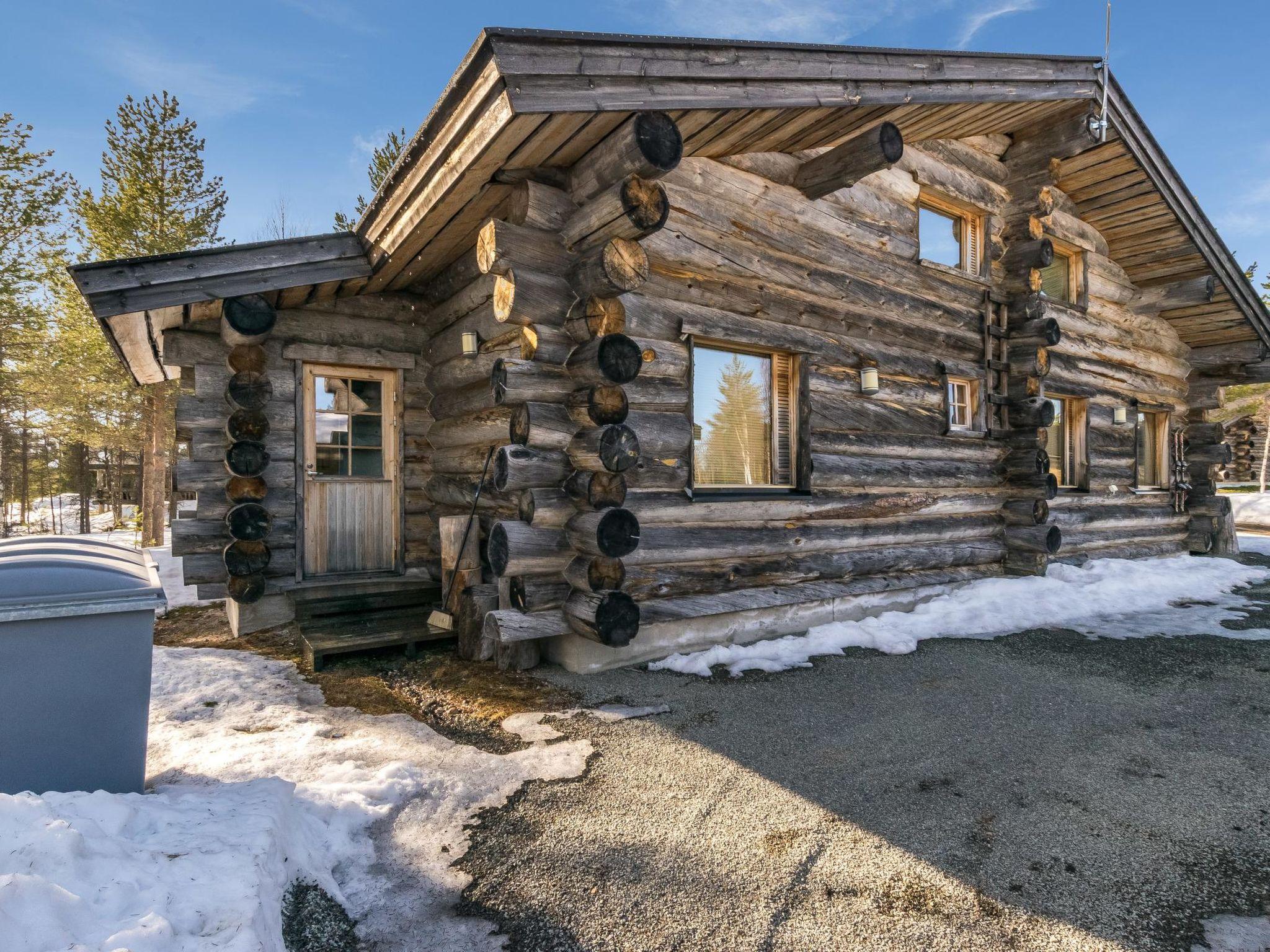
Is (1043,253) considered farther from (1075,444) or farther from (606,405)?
(606,405)

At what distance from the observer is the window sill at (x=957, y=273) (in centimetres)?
732

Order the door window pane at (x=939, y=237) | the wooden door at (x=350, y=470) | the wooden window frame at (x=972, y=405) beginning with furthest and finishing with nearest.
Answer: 1. the wooden window frame at (x=972, y=405)
2. the door window pane at (x=939, y=237)
3. the wooden door at (x=350, y=470)

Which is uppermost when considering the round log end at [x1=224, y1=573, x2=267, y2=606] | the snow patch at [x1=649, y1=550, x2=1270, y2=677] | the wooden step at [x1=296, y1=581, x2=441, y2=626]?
the round log end at [x1=224, y1=573, x2=267, y2=606]

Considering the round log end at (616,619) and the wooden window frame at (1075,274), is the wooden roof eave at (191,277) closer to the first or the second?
the round log end at (616,619)

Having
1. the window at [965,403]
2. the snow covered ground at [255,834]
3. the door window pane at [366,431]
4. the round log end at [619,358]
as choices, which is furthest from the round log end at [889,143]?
the door window pane at [366,431]

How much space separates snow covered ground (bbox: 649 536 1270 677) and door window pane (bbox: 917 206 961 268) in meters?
3.90

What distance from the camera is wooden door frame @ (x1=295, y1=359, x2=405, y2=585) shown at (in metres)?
6.57

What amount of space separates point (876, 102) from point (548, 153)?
9.50 ft

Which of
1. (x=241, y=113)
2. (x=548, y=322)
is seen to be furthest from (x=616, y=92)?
(x=241, y=113)

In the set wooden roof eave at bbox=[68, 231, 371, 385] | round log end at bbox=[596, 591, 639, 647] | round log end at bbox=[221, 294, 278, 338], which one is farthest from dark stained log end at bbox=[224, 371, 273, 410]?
round log end at bbox=[596, 591, 639, 647]

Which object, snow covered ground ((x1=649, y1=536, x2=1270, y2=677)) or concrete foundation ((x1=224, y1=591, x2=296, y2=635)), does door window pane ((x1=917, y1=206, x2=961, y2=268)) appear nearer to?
snow covered ground ((x1=649, y1=536, x2=1270, y2=677))

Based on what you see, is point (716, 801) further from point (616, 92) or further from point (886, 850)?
point (616, 92)

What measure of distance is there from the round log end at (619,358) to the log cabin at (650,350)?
0.09 feet

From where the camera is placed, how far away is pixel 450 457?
667 cm
